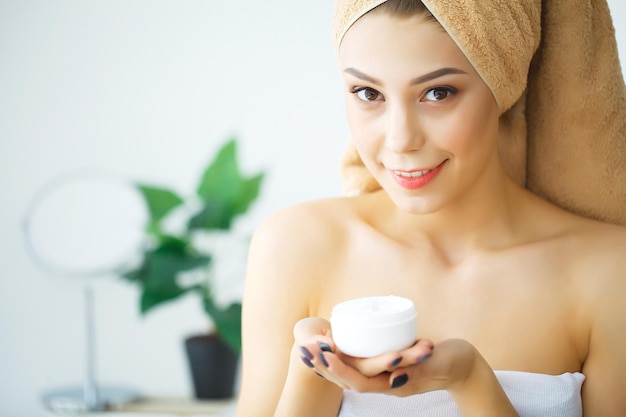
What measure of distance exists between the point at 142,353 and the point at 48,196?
71 centimetres

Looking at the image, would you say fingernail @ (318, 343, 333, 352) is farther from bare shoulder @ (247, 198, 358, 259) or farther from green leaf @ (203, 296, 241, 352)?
green leaf @ (203, 296, 241, 352)

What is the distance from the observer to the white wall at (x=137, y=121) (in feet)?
9.27

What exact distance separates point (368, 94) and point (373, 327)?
436mm

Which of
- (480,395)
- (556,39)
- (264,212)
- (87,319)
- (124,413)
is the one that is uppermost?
(556,39)

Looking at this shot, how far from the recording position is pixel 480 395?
3.65 ft

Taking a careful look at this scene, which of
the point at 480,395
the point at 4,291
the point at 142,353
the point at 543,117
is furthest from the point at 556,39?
the point at 4,291

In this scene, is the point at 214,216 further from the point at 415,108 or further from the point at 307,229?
the point at 415,108

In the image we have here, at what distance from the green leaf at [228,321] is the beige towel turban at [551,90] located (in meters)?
1.24

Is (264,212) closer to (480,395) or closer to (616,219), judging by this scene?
(616,219)

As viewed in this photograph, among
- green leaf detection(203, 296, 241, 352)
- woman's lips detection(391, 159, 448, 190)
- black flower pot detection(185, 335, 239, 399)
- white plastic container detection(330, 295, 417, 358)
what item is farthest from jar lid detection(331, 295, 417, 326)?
black flower pot detection(185, 335, 239, 399)

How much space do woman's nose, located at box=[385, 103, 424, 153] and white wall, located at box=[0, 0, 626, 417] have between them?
155cm

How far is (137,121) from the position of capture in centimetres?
301

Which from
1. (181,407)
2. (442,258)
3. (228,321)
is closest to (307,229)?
(442,258)

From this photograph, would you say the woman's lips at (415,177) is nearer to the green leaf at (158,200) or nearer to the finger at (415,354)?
the finger at (415,354)
